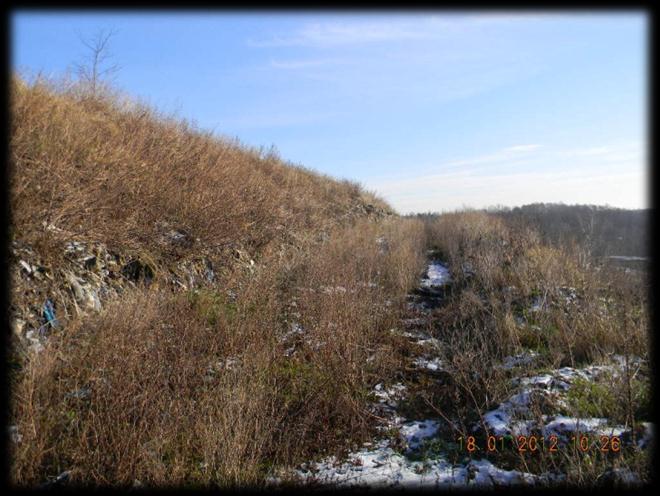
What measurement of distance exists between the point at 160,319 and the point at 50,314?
1162 mm

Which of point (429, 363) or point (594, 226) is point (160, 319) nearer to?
point (429, 363)

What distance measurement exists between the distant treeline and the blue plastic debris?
11.7 m

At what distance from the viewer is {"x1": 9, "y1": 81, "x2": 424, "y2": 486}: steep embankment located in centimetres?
298

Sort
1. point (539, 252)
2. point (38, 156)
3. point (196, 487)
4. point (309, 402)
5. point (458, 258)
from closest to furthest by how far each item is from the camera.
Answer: point (196, 487) < point (309, 402) < point (38, 156) < point (539, 252) < point (458, 258)

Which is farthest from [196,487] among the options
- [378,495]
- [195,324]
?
[195,324]

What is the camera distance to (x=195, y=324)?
191 inches

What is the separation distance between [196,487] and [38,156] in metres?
5.11

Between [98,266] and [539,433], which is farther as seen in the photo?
[98,266]

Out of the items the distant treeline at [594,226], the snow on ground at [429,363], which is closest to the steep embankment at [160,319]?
the snow on ground at [429,363]

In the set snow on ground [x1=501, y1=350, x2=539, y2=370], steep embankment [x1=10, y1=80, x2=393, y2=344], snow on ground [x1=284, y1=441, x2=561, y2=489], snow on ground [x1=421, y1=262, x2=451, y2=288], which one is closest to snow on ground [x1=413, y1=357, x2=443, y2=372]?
snow on ground [x1=501, y1=350, x2=539, y2=370]

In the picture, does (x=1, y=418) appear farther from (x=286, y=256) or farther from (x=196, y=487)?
(x=286, y=256)

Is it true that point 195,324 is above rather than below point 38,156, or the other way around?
below
